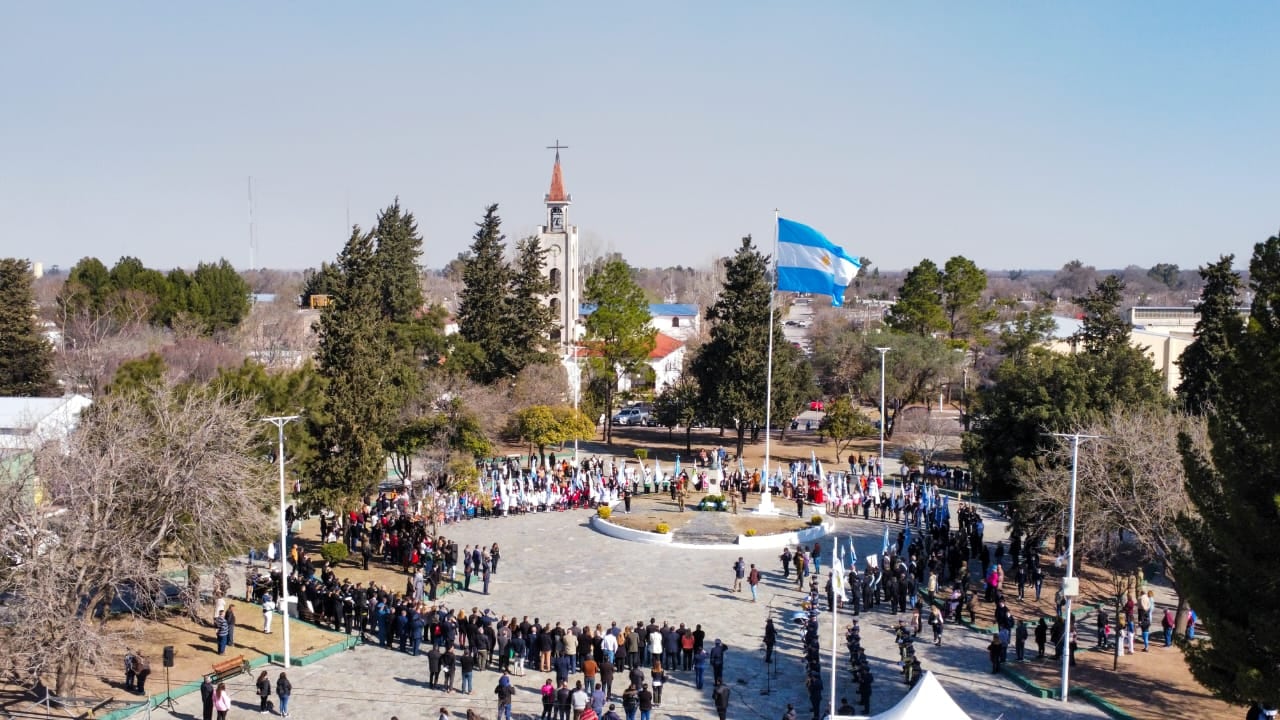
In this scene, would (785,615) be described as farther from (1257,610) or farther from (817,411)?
(817,411)

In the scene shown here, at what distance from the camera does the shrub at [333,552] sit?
2878cm

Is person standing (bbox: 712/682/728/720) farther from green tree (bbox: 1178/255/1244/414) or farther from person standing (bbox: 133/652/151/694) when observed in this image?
green tree (bbox: 1178/255/1244/414)

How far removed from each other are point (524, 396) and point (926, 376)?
895 inches

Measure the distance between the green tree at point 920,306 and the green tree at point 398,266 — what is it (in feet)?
98.3

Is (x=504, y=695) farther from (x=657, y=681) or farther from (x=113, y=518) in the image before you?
(x=113, y=518)

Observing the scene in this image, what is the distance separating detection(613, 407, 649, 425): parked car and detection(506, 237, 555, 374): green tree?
1168 centimetres

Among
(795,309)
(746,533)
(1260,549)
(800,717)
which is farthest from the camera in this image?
(795,309)

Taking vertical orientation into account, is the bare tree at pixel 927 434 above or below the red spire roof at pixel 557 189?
below

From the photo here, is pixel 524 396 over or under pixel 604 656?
over

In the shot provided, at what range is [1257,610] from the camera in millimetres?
15844

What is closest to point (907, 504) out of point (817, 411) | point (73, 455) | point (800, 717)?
point (800, 717)

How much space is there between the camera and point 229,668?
69.4ft

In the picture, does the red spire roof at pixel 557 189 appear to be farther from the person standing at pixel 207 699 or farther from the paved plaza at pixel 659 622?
the person standing at pixel 207 699

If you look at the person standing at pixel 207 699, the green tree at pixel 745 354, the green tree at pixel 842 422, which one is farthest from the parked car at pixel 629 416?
the person standing at pixel 207 699
